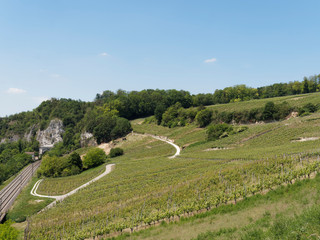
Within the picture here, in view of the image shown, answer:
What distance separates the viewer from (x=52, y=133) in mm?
177375

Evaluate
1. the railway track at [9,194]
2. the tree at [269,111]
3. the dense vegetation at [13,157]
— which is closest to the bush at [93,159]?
the railway track at [9,194]

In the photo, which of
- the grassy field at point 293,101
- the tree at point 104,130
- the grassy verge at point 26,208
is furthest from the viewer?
the tree at point 104,130

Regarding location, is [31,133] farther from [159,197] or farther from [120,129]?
[159,197]

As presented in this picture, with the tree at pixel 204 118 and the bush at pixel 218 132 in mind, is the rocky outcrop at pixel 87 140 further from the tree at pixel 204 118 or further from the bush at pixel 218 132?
the bush at pixel 218 132

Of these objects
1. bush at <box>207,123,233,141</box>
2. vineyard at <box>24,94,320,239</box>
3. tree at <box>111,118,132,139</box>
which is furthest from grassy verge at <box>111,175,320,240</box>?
tree at <box>111,118,132,139</box>

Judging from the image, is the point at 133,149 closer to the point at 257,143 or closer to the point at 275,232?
the point at 257,143

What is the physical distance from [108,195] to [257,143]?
133 feet

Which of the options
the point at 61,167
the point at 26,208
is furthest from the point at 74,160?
the point at 26,208

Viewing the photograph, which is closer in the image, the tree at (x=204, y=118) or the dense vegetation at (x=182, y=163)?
the dense vegetation at (x=182, y=163)

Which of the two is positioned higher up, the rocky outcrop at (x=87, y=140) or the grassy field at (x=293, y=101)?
the grassy field at (x=293, y=101)

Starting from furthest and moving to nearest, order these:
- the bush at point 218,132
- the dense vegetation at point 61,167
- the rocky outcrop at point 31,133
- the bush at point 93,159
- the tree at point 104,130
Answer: the rocky outcrop at point 31,133, the tree at point 104,130, the bush at point 93,159, the bush at point 218,132, the dense vegetation at point 61,167

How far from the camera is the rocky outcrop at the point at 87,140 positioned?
136300 mm

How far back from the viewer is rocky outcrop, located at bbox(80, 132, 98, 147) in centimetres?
13630

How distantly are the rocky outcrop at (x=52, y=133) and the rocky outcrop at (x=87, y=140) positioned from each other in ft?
127
